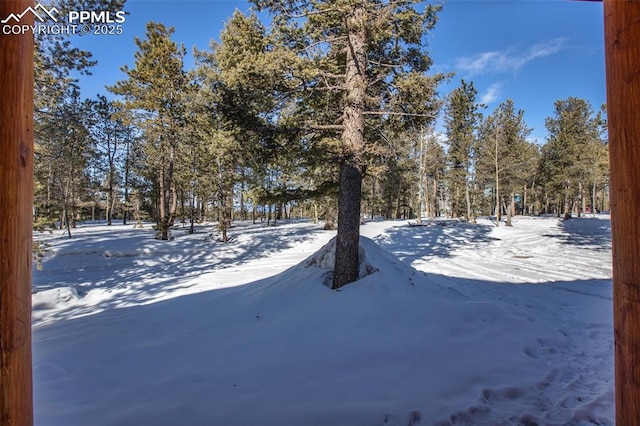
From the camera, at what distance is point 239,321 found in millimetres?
4504

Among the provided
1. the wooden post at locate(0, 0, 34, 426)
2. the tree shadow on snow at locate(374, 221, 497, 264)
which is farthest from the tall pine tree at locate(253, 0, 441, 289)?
the tree shadow on snow at locate(374, 221, 497, 264)

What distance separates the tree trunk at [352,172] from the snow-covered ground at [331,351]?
446 mm

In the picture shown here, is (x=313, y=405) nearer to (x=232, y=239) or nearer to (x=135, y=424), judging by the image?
(x=135, y=424)

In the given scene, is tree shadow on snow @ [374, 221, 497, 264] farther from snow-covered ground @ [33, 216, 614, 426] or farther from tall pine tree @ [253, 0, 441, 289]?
tall pine tree @ [253, 0, 441, 289]

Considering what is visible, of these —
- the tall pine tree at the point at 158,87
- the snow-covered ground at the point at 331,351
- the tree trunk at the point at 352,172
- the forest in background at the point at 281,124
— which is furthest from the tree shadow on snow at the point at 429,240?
the tall pine tree at the point at 158,87

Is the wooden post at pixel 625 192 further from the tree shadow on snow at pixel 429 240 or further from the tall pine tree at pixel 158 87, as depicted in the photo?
the tall pine tree at pixel 158 87

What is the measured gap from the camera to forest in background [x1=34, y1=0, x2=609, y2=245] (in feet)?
18.5

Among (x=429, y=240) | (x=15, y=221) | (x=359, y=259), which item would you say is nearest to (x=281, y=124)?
(x=359, y=259)

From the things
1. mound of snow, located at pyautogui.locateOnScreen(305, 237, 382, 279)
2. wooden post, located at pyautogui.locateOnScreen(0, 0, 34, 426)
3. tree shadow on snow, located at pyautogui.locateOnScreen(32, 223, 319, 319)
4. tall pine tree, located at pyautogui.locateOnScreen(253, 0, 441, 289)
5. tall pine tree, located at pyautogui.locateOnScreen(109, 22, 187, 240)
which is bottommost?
tree shadow on snow, located at pyautogui.locateOnScreen(32, 223, 319, 319)

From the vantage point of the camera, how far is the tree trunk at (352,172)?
17.9ft

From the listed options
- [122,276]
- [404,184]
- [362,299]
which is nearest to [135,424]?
[362,299]

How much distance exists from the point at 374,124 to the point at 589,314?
530 cm

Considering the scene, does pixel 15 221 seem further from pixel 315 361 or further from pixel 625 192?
pixel 315 361

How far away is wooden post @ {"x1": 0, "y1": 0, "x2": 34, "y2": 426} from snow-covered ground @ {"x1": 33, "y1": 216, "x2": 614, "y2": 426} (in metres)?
1.29
